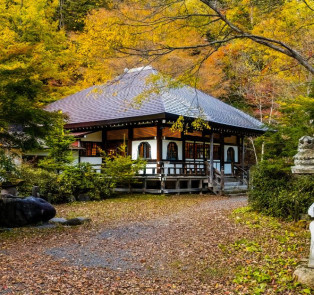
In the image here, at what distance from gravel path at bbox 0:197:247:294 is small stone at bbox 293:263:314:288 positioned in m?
1.06

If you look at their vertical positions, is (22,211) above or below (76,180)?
below

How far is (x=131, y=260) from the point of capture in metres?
6.50

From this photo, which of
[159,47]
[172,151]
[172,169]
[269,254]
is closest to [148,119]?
[172,151]

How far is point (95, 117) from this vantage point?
19.7 metres

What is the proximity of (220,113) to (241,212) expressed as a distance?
1147cm

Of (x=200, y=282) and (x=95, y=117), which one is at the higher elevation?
(x=95, y=117)

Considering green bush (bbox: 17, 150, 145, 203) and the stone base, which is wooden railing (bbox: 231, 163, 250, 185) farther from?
the stone base

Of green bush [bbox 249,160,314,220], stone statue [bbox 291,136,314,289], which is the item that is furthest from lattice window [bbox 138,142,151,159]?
stone statue [bbox 291,136,314,289]

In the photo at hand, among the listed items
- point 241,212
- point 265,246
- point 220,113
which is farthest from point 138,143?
point 265,246

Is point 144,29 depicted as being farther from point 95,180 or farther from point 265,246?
point 95,180

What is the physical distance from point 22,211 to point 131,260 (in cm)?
418

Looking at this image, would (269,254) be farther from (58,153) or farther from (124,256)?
(58,153)

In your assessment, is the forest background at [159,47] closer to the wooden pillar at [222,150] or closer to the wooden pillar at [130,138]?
the wooden pillar at [130,138]

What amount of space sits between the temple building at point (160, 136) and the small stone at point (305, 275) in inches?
450
